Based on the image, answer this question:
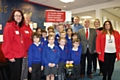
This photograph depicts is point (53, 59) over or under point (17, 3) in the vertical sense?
under

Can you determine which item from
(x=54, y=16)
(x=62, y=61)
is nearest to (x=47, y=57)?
(x=62, y=61)

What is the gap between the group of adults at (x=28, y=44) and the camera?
2006mm

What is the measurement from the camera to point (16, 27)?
2131mm

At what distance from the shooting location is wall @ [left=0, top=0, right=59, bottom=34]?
4.88m

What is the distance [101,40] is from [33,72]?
1642 mm

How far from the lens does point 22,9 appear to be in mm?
5578

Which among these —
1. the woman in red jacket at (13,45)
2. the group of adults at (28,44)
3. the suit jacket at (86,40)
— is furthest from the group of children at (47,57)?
the suit jacket at (86,40)

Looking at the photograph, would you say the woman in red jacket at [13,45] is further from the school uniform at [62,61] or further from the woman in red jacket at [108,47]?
the woman in red jacket at [108,47]

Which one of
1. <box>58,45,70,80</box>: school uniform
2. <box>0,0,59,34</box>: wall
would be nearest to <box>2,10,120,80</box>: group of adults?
<box>58,45,70,80</box>: school uniform

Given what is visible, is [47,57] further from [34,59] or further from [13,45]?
[13,45]

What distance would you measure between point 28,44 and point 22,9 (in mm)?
3301

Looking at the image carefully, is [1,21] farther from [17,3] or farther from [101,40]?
[101,40]

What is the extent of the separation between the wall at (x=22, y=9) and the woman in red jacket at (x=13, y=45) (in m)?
3.09

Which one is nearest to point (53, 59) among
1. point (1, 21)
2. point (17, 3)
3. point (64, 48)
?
point (64, 48)
